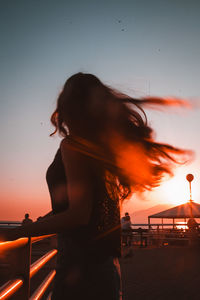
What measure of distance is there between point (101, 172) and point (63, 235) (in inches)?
13.5

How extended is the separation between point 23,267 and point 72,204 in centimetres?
55

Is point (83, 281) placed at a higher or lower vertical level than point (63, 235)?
lower

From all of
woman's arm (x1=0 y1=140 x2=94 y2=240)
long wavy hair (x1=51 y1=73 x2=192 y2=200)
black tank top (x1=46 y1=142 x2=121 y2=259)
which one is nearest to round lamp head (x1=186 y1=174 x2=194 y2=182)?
long wavy hair (x1=51 y1=73 x2=192 y2=200)

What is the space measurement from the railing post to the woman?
0.25 metres

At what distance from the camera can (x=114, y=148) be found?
138cm

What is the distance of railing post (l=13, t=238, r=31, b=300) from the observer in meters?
1.39

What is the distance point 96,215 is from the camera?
125cm

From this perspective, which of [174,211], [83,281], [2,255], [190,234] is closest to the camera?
[2,255]

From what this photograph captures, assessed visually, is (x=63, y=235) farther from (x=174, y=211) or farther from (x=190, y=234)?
(x=174, y=211)

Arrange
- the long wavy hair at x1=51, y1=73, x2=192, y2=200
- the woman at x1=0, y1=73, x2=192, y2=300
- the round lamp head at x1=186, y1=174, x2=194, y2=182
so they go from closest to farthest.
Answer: the woman at x1=0, y1=73, x2=192, y2=300 → the long wavy hair at x1=51, y1=73, x2=192, y2=200 → the round lamp head at x1=186, y1=174, x2=194, y2=182

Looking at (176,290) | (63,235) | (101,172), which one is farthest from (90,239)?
(176,290)

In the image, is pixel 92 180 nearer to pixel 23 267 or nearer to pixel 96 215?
pixel 96 215

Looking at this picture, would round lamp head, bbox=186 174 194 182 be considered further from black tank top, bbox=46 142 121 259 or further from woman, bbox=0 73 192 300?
black tank top, bbox=46 142 121 259

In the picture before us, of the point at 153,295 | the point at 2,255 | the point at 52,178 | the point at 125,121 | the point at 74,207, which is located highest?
the point at 125,121
